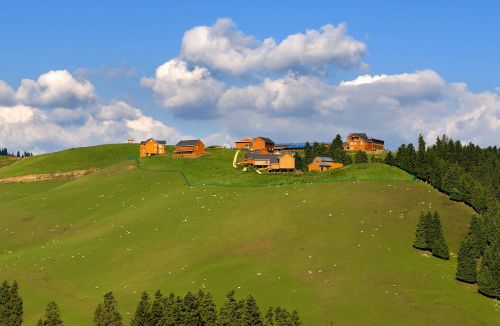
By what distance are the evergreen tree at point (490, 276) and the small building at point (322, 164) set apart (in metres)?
71.7

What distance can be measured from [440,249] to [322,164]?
6490 cm

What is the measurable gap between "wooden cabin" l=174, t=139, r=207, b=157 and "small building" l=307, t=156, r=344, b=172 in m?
43.3

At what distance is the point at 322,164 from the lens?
155 m

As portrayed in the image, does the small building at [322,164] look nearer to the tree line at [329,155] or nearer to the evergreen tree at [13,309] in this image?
the tree line at [329,155]

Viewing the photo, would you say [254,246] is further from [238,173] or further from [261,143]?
[261,143]

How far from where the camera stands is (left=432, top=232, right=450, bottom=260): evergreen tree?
3629 inches

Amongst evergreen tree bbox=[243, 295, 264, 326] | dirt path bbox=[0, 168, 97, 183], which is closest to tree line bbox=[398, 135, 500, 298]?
evergreen tree bbox=[243, 295, 264, 326]

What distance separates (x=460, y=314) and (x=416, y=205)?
40805 millimetres

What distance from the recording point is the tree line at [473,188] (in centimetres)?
8400

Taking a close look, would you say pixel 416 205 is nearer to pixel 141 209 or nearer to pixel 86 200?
pixel 141 209

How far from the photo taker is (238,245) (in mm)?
101750

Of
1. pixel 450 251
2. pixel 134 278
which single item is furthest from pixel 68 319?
pixel 450 251

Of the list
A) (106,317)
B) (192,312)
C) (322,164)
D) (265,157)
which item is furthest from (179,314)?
(265,157)

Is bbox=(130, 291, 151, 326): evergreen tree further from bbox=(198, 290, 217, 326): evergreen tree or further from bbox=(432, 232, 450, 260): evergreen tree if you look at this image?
bbox=(432, 232, 450, 260): evergreen tree
